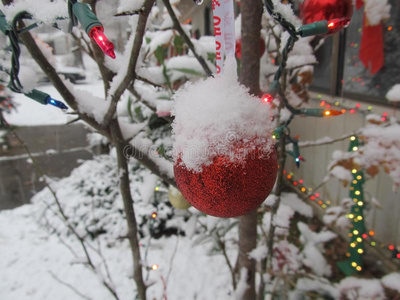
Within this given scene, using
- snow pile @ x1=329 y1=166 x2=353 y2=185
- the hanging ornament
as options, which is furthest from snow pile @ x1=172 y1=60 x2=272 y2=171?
snow pile @ x1=329 y1=166 x2=353 y2=185

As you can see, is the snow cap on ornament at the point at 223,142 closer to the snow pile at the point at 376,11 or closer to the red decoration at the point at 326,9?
the red decoration at the point at 326,9

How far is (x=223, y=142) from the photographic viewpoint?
43cm

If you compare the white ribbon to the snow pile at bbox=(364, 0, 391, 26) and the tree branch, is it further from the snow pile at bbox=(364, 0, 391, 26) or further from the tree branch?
the snow pile at bbox=(364, 0, 391, 26)

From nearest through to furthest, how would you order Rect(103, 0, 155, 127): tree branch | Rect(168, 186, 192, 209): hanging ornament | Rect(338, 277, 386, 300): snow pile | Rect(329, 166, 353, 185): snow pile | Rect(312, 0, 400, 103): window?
1. Rect(103, 0, 155, 127): tree branch
2. Rect(168, 186, 192, 209): hanging ornament
3. Rect(338, 277, 386, 300): snow pile
4. Rect(329, 166, 353, 185): snow pile
5. Rect(312, 0, 400, 103): window

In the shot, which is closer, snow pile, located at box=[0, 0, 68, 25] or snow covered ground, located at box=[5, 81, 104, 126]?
snow pile, located at box=[0, 0, 68, 25]

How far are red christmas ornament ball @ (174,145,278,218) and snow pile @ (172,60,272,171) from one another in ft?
0.04

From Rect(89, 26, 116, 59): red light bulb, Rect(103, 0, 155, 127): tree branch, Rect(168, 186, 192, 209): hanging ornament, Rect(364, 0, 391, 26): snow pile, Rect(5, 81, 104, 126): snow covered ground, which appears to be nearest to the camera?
Rect(89, 26, 116, 59): red light bulb

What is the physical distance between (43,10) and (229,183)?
413mm

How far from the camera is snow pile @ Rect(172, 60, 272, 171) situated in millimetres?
428

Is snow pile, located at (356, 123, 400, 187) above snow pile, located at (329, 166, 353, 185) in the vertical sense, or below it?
above

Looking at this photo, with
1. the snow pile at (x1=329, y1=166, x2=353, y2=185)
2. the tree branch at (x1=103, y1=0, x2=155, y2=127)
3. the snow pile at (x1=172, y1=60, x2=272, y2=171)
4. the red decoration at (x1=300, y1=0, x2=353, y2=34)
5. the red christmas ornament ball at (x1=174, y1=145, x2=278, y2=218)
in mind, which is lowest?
the snow pile at (x1=329, y1=166, x2=353, y2=185)

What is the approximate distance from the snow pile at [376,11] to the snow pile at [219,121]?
1.01m

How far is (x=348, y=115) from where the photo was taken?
2441mm

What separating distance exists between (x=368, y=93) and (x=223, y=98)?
245 centimetres
